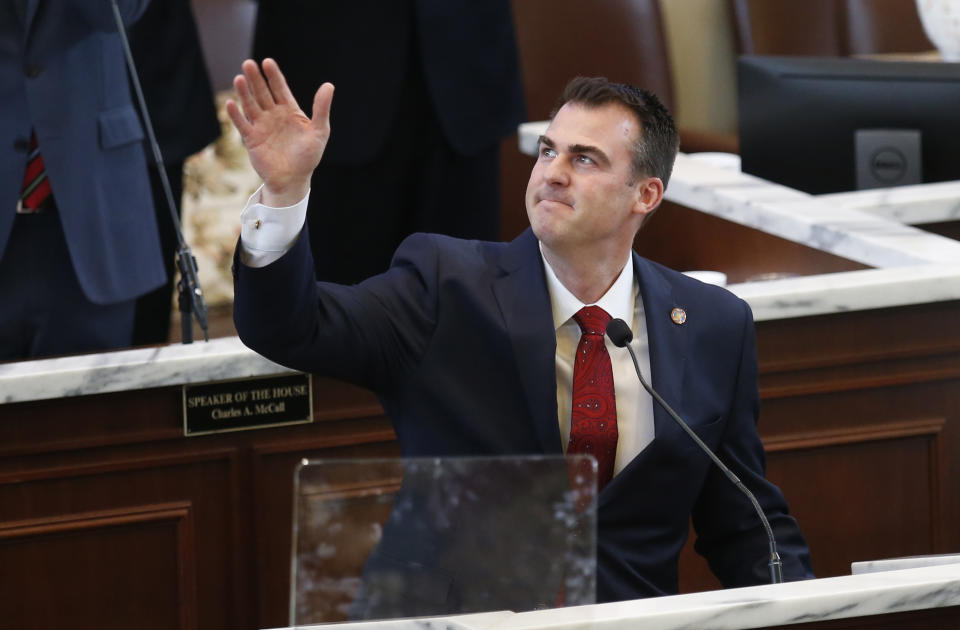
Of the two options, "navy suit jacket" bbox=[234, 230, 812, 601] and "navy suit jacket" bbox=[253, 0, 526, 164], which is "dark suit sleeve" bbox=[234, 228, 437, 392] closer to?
"navy suit jacket" bbox=[234, 230, 812, 601]

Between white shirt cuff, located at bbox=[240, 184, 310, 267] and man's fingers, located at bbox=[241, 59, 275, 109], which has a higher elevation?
man's fingers, located at bbox=[241, 59, 275, 109]

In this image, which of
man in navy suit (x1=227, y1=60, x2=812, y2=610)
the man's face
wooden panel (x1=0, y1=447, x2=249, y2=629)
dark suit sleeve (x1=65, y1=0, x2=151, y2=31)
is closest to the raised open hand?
man in navy suit (x1=227, y1=60, x2=812, y2=610)

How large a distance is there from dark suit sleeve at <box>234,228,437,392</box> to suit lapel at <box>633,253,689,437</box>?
0.89 ft

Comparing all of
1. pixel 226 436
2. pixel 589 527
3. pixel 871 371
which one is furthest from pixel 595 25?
pixel 589 527

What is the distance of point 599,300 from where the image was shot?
182 cm

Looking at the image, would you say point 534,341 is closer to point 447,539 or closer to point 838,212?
point 447,539

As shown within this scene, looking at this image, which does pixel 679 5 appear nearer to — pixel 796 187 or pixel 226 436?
pixel 796 187

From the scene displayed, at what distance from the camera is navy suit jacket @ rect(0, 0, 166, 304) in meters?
2.20

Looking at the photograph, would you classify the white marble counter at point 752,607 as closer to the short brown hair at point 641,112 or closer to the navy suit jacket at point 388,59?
the short brown hair at point 641,112

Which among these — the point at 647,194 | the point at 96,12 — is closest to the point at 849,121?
the point at 647,194

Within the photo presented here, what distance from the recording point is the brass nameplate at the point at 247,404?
2.04m

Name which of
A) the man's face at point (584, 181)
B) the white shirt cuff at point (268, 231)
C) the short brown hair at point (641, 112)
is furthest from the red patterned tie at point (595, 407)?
the white shirt cuff at point (268, 231)

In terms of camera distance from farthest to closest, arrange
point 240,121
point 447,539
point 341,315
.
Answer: point 341,315
point 240,121
point 447,539

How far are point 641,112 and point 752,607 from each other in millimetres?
795
